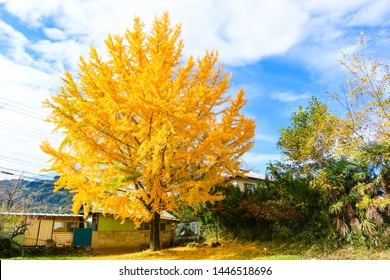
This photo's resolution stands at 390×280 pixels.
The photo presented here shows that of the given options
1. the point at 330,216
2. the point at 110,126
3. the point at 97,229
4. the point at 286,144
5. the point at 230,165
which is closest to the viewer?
the point at 110,126

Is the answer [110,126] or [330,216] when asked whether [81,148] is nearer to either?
[110,126]

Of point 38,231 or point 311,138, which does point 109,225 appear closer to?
point 38,231

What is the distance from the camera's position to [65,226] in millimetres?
16797

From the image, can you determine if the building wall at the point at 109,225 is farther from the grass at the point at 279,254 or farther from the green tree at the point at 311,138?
the green tree at the point at 311,138

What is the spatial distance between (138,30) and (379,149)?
1056 centimetres

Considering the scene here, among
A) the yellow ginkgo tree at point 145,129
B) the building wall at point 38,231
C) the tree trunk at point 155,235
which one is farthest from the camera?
the building wall at point 38,231

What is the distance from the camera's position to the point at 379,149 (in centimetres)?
1112

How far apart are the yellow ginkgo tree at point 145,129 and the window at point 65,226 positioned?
→ 7504 millimetres

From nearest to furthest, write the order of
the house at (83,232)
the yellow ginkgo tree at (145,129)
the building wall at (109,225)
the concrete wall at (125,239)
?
the yellow ginkgo tree at (145,129) → the house at (83,232) → the concrete wall at (125,239) → the building wall at (109,225)

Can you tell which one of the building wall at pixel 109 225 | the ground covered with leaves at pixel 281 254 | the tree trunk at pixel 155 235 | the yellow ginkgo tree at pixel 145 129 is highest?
the yellow ginkgo tree at pixel 145 129

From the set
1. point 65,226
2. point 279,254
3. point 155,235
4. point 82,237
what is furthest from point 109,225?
point 279,254

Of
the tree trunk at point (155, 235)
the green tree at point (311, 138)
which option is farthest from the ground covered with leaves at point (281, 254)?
the green tree at point (311, 138)

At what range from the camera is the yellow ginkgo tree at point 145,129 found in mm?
9125

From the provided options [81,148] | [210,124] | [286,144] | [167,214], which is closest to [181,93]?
[210,124]
